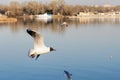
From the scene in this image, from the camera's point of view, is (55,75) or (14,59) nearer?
(55,75)

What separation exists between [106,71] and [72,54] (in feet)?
10.2

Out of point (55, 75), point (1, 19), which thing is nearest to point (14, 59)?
point (55, 75)

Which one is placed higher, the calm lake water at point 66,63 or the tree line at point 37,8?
the tree line at point 37,8

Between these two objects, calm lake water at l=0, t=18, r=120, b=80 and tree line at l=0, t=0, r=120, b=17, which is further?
tree line at l=0, t=0, r=120, b=17

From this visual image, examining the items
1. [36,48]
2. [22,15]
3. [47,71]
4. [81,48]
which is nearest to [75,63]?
[47,71]

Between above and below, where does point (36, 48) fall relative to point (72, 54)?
above

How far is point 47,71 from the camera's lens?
12.0 metres

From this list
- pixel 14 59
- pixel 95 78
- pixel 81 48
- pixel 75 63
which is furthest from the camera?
pixel 81 48

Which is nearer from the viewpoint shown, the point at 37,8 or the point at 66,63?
the point at 66,63

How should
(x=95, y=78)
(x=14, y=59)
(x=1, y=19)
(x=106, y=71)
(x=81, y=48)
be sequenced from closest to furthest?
(x=95, y=78) < (x=106, y=71) < (x=14, y=59) < (x=81, y=48) < (x=1, y=19)

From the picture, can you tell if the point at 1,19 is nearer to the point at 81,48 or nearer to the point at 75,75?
the point at 81,48

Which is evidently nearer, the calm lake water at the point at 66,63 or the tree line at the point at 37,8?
the calm lake water at the point at 66,63

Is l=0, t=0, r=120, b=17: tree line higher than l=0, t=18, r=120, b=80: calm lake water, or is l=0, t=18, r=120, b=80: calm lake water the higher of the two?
l=0, t=0, r=120, b=17: tree line

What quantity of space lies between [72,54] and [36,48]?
8.53 metres
